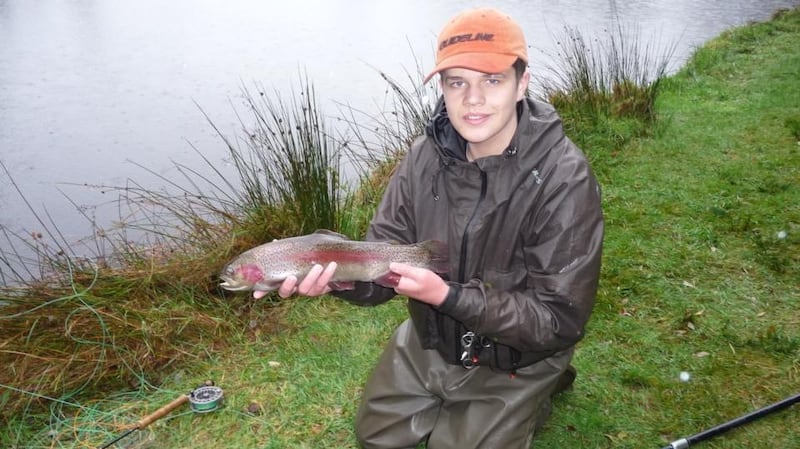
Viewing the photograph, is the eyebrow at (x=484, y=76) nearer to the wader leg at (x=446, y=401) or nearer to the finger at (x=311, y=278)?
the finger at (x=311, y=278)

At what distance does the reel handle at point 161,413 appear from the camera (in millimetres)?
2994

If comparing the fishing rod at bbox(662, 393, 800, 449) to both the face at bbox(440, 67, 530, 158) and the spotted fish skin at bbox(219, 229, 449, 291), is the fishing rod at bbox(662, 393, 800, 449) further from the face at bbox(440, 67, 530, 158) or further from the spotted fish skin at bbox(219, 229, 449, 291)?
the face at bbox(440, 67, 530, 158)

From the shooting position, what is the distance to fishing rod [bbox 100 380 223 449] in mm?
3006

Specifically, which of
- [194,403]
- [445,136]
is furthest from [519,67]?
[194,403]

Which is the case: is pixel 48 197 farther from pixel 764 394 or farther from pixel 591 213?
pixel 764 394

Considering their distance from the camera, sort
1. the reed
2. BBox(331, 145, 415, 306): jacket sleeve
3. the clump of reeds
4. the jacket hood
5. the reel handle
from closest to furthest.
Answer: the jacket hood → BBox(331, 145, 415, 306): jacket sleeve → the reel handle → the reed → the clump of reeds

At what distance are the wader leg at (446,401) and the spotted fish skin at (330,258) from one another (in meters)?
0.61

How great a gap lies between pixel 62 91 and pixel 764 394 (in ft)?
27.5

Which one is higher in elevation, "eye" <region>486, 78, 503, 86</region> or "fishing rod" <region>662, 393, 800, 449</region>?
"eye" <region>486, 78, 503, 86</region>

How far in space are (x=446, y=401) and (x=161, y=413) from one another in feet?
4.23

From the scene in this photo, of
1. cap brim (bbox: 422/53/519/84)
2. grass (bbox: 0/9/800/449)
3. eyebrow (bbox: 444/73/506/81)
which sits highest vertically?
cap brim (bbox: 422/53/519/84)

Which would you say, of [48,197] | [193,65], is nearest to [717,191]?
[48,197]

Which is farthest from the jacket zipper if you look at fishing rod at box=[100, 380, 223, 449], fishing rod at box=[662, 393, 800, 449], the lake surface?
the lake surface

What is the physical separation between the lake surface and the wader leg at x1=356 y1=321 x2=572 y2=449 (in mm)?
3296
